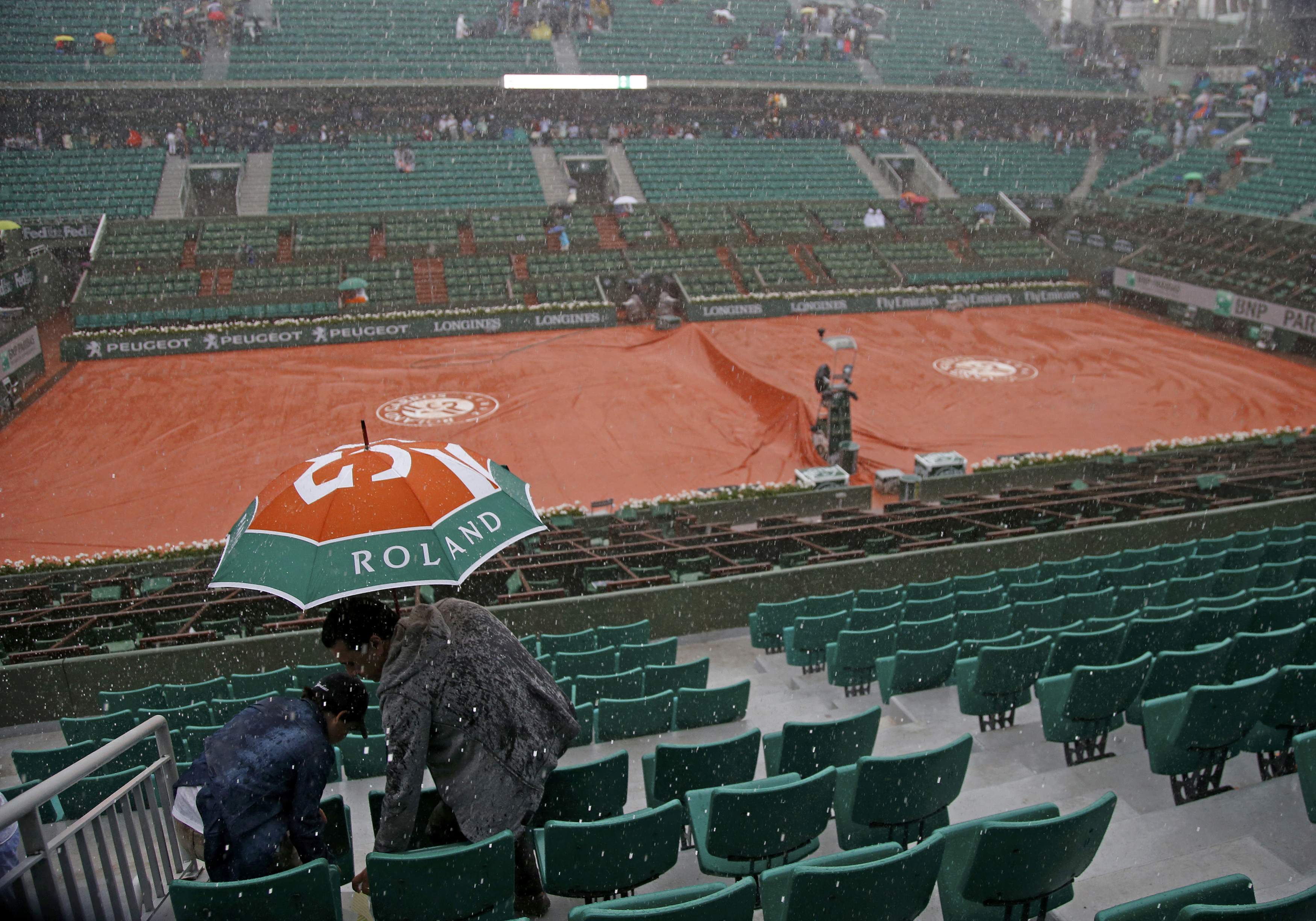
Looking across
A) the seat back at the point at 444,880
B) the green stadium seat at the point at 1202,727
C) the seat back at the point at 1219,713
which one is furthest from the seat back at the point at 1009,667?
the seat back at the point at 444,880

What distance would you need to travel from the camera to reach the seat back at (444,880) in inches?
137

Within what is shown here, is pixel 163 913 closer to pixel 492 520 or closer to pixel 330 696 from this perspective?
pixel 330 696

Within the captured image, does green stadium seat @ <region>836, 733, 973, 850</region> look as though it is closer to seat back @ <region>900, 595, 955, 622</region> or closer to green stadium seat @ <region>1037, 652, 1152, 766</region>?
green stadium seat @ <region>1037, 652, 1152, 766</region>

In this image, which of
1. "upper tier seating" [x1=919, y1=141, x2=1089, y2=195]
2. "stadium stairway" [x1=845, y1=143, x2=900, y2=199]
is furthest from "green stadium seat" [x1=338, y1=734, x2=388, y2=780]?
"upper tier seating" [x1=919, y1=141, x2=1089, y2=195]

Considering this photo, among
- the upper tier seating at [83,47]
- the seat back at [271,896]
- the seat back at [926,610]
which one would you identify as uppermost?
the upper tier seating at [83,47]

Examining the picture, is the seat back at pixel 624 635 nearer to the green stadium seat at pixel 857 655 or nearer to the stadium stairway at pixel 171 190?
the green stadium seat at pixel 857 655

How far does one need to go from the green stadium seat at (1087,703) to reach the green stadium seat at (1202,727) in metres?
0.33

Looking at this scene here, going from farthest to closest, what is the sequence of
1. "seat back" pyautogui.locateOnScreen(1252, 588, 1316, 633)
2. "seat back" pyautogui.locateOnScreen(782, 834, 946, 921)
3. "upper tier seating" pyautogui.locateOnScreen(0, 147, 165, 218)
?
"upper tier seating" pyautogui.locateOnScreen(0, 147, 165, 218) < "seat back" pyautogui.locateOnScreen(1252, 588, 1316, 633) < "seat back" pyautogui.locateOnScreen(782, 834, 946, 921)

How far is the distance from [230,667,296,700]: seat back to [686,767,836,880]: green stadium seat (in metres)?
4.30

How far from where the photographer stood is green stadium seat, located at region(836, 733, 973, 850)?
436 cm

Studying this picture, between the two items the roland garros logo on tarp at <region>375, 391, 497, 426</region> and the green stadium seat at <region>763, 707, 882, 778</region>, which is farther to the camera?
the roland garros logo on tarp at <region>375, 391, 497, 426</region>

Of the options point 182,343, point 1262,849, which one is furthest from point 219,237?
point 1262,849

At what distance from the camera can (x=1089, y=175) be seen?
138ft

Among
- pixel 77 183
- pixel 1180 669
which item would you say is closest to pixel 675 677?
pixel 1180 669
